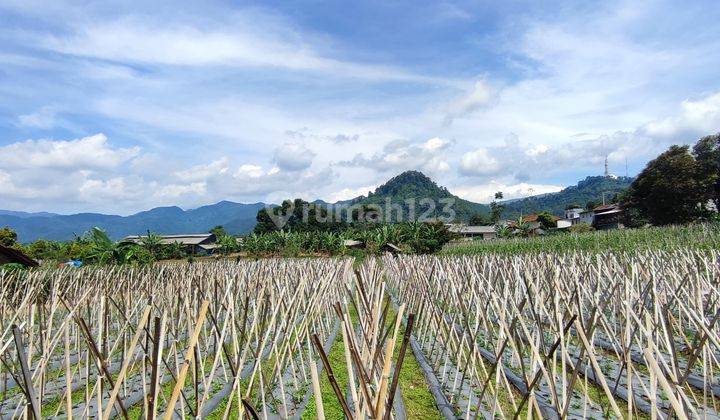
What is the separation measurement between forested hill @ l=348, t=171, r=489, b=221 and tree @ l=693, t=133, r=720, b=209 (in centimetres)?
5829

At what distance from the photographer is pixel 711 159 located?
2553 cm

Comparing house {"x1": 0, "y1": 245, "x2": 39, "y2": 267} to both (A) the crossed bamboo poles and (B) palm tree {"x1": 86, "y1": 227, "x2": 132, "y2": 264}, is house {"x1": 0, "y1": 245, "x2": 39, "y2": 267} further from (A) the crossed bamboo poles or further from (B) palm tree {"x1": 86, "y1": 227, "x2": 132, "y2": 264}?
(A) the crossed bamboo poles

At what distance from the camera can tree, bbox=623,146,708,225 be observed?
2434 centimetres

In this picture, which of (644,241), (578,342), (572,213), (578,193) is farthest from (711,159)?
(578,193)

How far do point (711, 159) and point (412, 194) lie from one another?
75.0m

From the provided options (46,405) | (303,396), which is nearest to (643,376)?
(303,396)

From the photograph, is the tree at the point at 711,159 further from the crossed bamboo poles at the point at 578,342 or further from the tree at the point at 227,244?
the tree at the point at 227,244

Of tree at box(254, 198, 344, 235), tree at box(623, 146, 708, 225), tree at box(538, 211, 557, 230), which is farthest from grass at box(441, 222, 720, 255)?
tree at box(254, 198, 344, 235)

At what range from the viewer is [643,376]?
4281 millimetres

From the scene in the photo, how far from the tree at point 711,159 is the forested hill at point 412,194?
5829 centimetres

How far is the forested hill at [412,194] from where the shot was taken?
9051cm

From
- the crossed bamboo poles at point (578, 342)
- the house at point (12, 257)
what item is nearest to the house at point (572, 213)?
the crossed bamboo poles at point (578, 342)

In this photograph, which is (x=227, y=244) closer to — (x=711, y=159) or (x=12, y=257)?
(x=12, y=257)

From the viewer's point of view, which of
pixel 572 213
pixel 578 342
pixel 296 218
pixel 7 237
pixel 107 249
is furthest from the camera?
pixel 572 213
